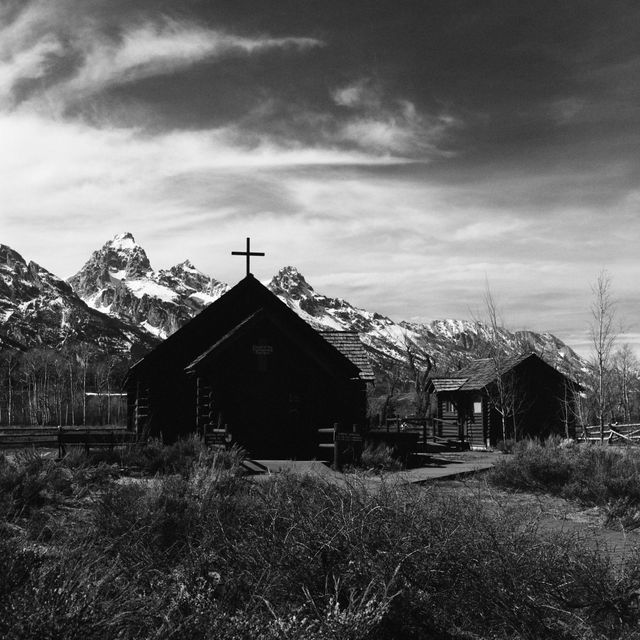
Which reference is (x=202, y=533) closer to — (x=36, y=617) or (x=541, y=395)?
(x=36, y=617)

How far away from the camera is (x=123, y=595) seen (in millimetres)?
4066

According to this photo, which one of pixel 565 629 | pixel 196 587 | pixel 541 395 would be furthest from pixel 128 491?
pixel 541 395

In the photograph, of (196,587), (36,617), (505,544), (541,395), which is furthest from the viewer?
(541,395)

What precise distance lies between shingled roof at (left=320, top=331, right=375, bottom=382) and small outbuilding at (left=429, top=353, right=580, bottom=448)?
12.2 meters

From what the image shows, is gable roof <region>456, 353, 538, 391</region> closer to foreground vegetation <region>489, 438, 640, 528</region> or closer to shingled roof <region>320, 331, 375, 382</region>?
shingled roof <region>320, 331, 375, 382</region>

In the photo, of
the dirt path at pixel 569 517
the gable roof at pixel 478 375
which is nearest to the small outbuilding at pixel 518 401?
the gable roof at pixel 478 375

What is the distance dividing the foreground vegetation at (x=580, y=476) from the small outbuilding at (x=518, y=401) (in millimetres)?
21396

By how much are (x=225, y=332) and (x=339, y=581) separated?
2019cm

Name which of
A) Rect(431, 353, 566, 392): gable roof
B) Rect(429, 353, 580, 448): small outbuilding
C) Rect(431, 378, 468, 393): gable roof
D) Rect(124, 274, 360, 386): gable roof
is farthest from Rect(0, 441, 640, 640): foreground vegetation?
Rect(431, 378, 468, 393): gable roof

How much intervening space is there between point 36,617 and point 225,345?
719 inches

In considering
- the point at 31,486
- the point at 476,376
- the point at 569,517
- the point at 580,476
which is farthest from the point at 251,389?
the point at 476,376

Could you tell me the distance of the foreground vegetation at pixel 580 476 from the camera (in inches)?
467

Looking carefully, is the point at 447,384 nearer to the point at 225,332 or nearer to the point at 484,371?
the point at 484,371

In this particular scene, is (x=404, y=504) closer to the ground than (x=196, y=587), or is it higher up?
higher up
